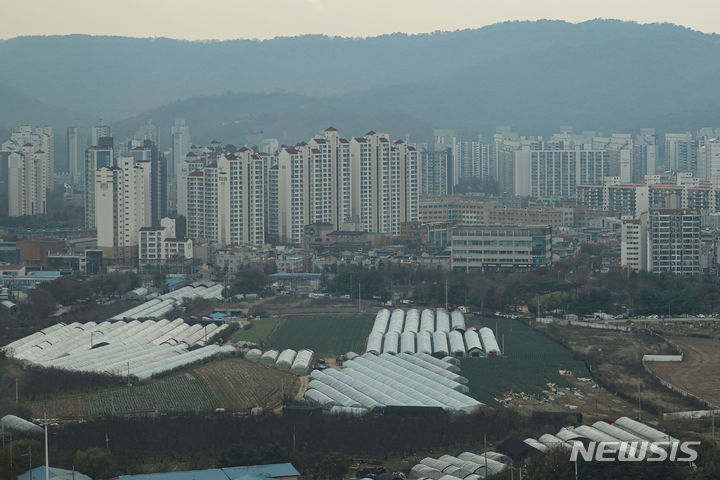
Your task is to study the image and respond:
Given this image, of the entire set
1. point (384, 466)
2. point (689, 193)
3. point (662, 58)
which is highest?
point (662, 58)

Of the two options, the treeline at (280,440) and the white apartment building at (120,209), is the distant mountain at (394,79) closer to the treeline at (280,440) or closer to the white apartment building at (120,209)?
the white apartment building at (120,209)

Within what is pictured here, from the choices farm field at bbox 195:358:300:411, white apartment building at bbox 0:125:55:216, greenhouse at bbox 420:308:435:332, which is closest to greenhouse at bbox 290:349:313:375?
farm field at bbox 195:358:300:411

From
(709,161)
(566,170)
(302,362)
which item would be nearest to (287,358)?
(302,362)

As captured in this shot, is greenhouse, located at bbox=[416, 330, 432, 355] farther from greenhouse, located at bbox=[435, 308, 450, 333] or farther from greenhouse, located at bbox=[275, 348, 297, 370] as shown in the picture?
greenhouse, located at bbox=[275, 348, 297, 370]

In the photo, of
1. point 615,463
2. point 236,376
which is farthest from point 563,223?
point 615,463

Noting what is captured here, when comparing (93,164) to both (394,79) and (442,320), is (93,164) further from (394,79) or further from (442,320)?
(394,79)

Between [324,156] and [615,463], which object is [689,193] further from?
[615,463]
